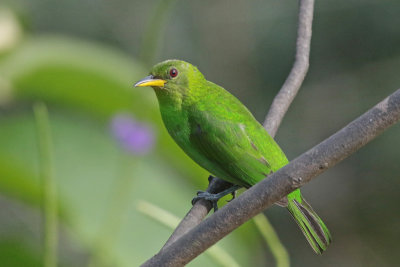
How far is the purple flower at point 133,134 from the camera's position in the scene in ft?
8.41

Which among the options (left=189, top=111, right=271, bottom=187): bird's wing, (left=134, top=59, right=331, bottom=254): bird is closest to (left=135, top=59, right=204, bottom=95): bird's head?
(left=134, top=59, right=331, bottom=254): bird

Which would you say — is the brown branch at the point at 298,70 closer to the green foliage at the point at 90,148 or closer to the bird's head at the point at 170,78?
the bird's head at the point at 170,78

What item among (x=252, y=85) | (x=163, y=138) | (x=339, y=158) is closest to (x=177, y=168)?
(x=163, y=138)

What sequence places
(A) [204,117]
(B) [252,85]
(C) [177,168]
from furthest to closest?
(B) [252,85] → (C) [177,168] → (A) [204,117]

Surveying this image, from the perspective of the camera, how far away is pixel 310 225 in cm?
199

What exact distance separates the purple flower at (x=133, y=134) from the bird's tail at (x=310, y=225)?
2.13ft

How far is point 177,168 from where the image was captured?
359cm

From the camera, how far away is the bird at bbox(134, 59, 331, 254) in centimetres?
220

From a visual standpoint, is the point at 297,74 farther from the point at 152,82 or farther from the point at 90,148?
the point at 90,148

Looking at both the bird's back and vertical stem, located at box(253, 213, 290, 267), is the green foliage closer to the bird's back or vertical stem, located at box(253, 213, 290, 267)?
the bird's back

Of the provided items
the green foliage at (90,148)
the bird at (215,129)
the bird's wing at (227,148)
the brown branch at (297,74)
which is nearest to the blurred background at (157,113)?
the green foliage at (90,148)

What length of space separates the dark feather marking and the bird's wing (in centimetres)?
18

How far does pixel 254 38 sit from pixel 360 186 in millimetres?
1693

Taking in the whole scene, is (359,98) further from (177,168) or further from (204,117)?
(204,117)
